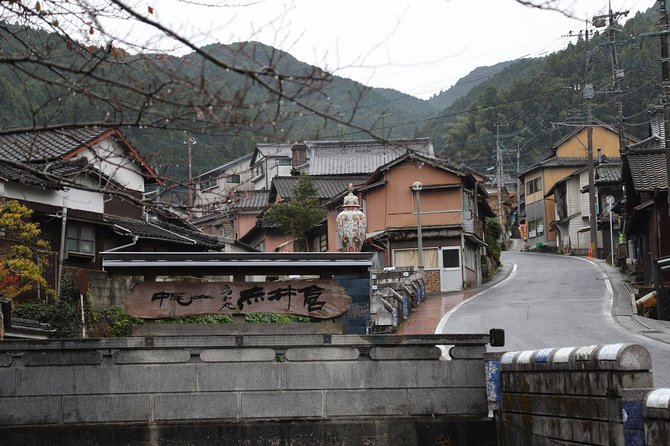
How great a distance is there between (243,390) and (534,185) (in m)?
73.6

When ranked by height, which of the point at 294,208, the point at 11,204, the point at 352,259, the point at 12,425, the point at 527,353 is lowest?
the point at 12,425

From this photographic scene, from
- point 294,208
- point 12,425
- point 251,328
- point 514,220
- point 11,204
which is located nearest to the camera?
point 12,425

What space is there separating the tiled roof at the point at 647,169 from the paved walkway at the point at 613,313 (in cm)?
465

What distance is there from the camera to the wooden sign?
17.5 metres

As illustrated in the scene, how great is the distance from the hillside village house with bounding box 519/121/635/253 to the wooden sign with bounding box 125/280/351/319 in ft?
193

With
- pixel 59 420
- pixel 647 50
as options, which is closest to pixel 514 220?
pixel 647 50

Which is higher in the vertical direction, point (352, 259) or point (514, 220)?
point (514, 220)

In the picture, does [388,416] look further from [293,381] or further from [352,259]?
[352,259]

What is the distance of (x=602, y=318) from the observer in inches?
1166

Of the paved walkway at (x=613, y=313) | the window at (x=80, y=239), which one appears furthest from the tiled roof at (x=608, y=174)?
the window at (x=80, y=239)

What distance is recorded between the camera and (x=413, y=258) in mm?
49969

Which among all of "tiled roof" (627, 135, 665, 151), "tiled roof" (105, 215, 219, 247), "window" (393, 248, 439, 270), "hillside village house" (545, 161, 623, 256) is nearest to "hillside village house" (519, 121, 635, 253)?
"hillside village house" (545, 161, 623, 256)

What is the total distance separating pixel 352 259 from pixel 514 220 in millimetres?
94873

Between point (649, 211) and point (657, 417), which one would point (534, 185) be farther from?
point (657, 417)
